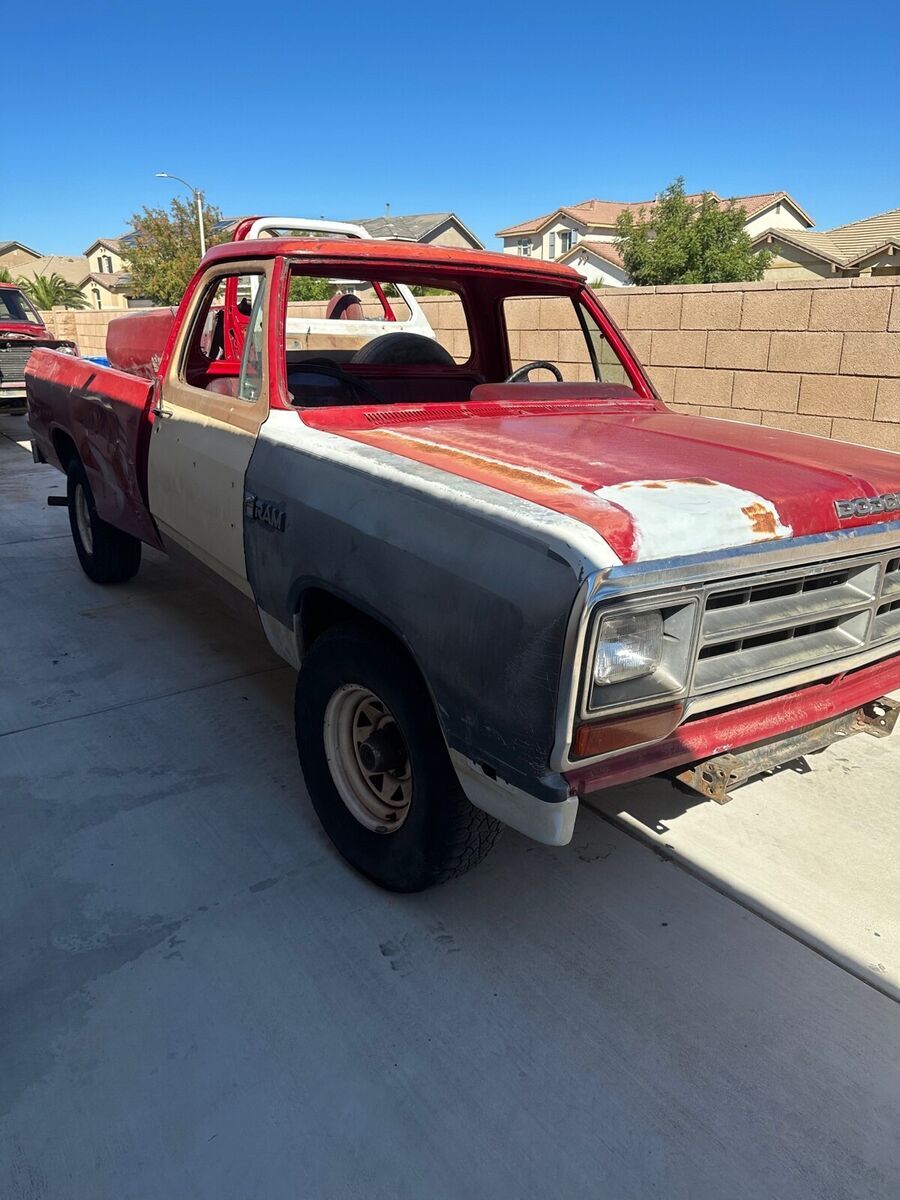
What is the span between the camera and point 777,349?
20.2ft

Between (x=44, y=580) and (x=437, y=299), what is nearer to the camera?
(x=44, y=580)

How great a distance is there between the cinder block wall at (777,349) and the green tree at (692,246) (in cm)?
2218

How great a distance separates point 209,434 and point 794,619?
2.23 m

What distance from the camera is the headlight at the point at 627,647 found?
184 centimetres

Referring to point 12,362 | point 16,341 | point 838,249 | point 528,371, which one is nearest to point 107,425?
point 528,371

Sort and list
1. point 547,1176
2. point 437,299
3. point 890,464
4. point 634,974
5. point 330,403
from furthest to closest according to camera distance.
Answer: point 437,299 < point 330,403 < point 890,464 < point 634,974 < point 547,1176

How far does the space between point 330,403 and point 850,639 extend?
6.81ft

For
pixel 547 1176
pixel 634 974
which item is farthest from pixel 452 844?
pixel 547 1176

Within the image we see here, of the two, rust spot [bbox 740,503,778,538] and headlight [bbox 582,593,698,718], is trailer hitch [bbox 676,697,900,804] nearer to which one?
headlight [bbox 582,593,698,718]

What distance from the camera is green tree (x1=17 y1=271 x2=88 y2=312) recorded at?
43.6m

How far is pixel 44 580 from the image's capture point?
221 inches

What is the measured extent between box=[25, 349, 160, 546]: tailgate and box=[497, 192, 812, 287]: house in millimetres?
41672

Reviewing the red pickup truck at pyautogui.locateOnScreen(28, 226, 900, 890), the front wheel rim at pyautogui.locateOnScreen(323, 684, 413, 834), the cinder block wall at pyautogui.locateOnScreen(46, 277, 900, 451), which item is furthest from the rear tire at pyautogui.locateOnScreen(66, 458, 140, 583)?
the front wheel rim at pyautogui.locateOnScreen(323, 684, 413, 834)

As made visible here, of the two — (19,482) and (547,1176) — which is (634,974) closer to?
(547,1176)
